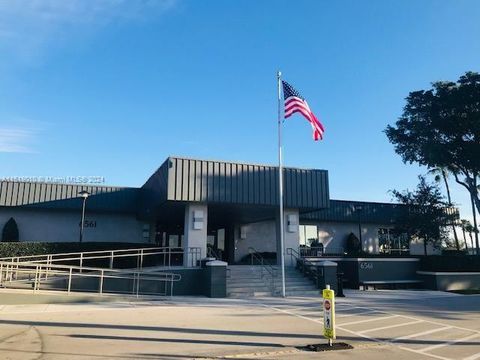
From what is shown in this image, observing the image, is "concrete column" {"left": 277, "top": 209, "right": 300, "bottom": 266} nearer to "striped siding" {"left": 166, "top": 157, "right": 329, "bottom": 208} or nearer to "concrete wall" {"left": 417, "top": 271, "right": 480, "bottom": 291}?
"striped siding" {"left": 166, "top": 157, "right": 329, "bottom": 208}

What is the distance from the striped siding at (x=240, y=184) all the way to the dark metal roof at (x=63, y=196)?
852 cm

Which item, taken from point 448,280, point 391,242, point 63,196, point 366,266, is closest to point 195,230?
point 366,266

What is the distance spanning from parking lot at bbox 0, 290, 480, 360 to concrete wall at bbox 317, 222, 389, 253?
51.5 ft

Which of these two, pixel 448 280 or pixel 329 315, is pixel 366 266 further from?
pixel 329 315

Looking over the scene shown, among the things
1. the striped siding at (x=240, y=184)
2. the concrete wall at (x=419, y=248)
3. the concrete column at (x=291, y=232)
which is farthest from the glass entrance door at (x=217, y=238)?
the concrete wall at (x=419, y=248)

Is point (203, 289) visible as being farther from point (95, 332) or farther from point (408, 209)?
point (408, 209)

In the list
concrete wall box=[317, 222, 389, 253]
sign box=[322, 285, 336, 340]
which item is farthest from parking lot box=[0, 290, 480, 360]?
concrete wall box=[317, 222, 389, 253]

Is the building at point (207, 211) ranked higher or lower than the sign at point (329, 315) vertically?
higher

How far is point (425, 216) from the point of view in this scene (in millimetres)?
30156

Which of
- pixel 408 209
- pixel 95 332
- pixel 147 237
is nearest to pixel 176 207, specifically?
pixel 147 237

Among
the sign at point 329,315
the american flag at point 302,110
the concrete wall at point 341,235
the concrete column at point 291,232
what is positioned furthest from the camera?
the concrete wall at point 341,235

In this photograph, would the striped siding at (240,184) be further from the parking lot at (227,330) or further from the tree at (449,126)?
the tree at (449,126)

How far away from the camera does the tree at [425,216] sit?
98.7ft

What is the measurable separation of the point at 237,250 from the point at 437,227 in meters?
13.2
